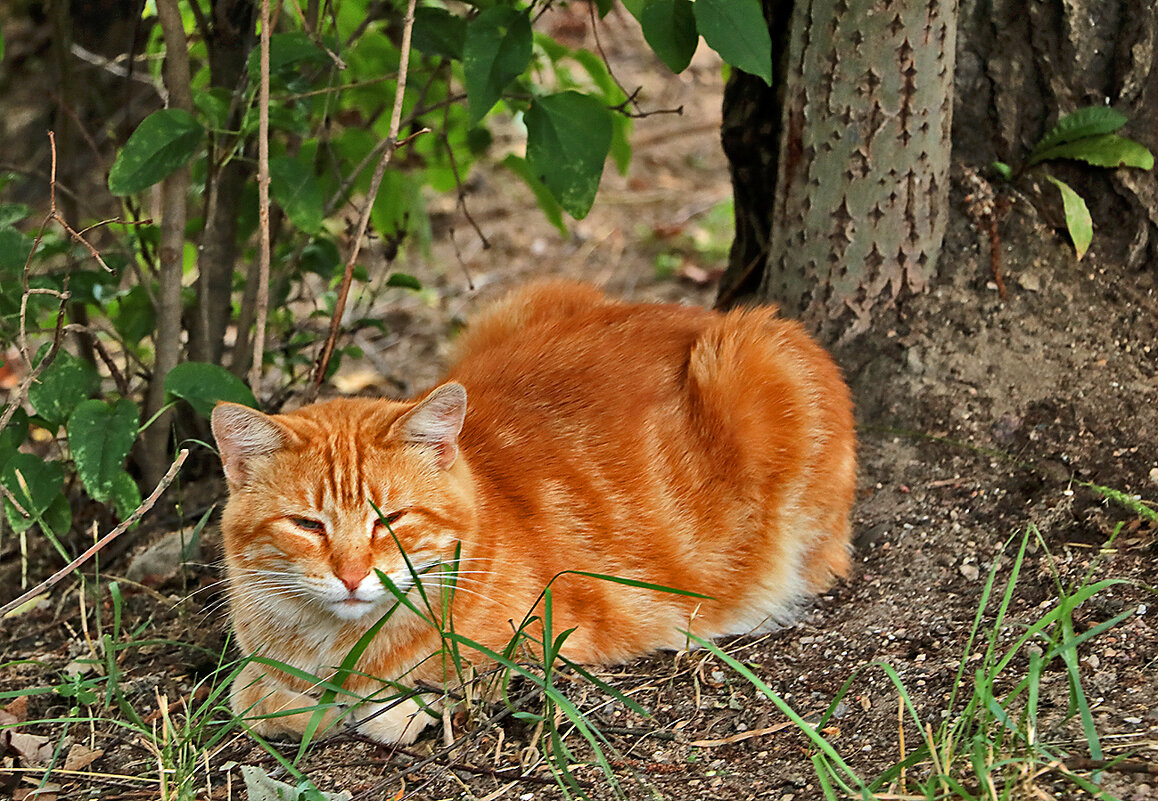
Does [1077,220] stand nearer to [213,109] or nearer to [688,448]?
[688,448]

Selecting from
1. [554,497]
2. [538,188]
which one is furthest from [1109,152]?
[554,497]

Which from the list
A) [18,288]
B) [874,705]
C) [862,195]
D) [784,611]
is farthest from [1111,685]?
[18,288]

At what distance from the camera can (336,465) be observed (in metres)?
2.55

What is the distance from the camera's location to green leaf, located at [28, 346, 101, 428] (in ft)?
9.99

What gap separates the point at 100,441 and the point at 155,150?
77 centimetres

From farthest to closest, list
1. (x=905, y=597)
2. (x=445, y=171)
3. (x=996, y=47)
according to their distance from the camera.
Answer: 1. (x=445, y=171)
2. (x=996, y=47)
3. (x=905, y=597)

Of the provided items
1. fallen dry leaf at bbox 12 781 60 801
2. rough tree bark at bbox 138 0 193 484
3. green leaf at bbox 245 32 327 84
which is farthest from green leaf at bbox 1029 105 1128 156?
fallen dry leaf at bbox 12 781 60 801

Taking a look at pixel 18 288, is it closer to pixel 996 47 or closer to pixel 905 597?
pixel 905 597

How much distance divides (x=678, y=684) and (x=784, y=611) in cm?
47

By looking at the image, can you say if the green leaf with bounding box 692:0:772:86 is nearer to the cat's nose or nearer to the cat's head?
the cat's head

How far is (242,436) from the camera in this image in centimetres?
→ 259

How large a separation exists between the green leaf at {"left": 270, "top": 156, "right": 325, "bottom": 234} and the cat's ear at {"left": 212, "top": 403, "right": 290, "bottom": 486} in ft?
2.45

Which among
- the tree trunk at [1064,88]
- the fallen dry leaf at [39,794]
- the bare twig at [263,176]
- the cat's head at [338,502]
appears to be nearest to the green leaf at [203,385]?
the bare twig at [263,176]

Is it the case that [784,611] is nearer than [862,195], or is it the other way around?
[784,611]
